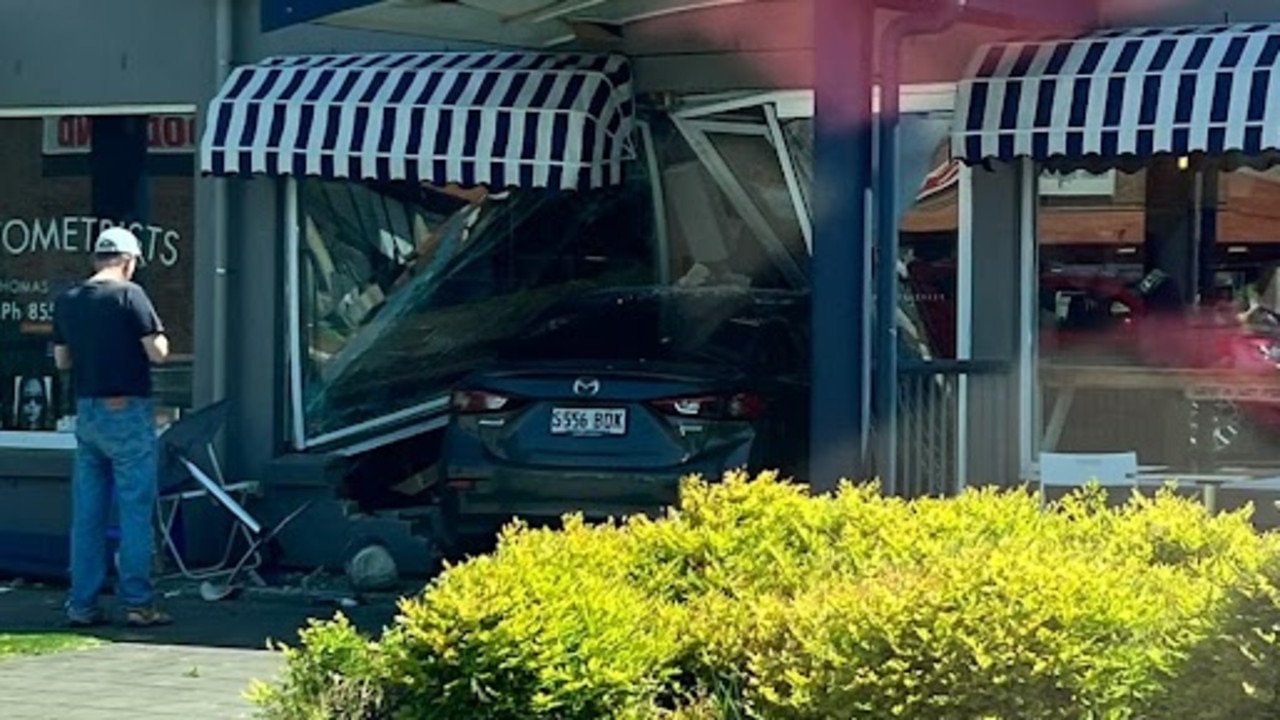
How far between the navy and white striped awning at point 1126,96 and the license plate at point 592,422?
6.91 feet

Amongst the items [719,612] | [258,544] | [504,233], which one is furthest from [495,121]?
[719,612]

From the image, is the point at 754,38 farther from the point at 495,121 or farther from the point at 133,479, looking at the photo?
the point at 133,479

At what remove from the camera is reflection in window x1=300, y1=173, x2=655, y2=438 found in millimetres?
12656

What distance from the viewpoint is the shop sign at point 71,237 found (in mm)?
13070

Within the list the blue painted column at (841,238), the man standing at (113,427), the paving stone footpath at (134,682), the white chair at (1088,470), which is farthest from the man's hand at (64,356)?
the white chair at (1088,470)

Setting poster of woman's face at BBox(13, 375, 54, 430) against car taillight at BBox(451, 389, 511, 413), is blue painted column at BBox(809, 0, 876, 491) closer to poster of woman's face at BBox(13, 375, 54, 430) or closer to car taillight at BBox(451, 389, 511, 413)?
car taillight at BBox(451, 389, 511, 413)

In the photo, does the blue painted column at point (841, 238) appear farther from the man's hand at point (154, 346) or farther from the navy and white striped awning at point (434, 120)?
the man's hand at point (154, 346)

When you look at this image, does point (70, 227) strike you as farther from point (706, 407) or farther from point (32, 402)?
point (706, 407)

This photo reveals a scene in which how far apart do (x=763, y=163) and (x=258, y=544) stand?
3419 millimetres

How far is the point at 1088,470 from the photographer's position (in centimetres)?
992

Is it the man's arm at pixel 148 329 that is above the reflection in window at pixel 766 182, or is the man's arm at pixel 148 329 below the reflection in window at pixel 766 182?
below

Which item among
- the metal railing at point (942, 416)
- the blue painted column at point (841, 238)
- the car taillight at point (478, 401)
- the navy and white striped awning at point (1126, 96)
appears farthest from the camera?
the metal railing at point (942, 416)

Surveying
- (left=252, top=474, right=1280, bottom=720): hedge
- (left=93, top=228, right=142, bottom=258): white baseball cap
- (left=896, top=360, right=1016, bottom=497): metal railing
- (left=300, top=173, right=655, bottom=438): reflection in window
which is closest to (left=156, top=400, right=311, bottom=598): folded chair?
(left=300, top=173, right=655, bottom=438): reflection in window

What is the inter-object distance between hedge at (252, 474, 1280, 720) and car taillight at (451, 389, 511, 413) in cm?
460
